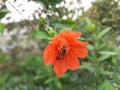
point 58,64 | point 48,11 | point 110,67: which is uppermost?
point 48,11

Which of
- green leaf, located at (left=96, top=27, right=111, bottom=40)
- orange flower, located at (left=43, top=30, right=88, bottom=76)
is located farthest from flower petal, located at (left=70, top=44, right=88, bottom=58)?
green leaf, located at (left=96, top=27, right=111, bottom=40)

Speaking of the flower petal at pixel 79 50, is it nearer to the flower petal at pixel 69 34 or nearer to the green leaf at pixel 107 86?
the flower petal at pixel 69 34

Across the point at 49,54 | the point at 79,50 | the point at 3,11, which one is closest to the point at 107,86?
the point at 79,50

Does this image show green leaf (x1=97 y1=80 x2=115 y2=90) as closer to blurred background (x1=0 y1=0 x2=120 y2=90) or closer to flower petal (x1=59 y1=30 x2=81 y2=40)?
blurred background (x1=0 y1=0 x2=120 y2=90)

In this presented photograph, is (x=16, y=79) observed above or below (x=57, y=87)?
below

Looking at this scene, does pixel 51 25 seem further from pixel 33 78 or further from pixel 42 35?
pixel 33 78

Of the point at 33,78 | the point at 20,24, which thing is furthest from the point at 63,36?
the point at 33,78

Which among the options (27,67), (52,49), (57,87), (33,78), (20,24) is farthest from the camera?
(27,67)

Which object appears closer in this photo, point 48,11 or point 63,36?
point 63,36

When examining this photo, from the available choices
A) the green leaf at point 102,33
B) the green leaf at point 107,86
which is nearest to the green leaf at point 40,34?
the green leaf at point 107,86
